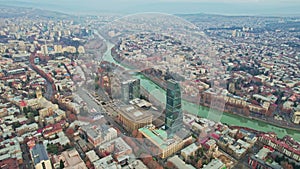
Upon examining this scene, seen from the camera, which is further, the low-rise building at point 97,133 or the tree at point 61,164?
the low-rise building at point 97,133

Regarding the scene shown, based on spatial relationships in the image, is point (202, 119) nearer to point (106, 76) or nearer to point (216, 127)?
point (216, 127)

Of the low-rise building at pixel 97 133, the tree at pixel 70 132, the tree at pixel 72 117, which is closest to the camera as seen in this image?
the low-rise building at pixel 97 133

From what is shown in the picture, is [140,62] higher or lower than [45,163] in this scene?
higher

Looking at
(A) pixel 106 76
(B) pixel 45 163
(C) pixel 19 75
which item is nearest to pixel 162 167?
(B) pixel 45 163

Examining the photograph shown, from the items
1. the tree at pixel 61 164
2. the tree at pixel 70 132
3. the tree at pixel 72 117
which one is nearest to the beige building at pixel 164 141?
the tree at pixel 61 164

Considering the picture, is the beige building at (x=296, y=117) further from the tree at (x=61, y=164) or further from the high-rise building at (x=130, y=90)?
the tree at (x=61, y=164)
